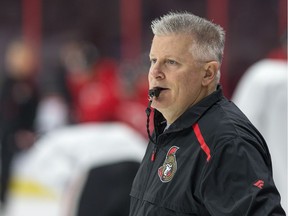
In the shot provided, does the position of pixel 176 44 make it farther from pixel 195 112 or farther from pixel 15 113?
pixel 15 113

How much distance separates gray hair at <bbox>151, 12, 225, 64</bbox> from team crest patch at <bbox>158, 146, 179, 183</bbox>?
0.26m

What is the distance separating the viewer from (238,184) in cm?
212

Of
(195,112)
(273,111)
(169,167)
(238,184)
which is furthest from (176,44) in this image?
(273,111)

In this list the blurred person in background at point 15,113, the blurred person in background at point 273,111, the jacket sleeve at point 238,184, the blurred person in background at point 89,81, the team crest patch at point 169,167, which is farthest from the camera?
the blurred person in background at point 15,113

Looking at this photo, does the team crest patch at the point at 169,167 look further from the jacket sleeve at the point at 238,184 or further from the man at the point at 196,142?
the jacket sleeve at the point at 238,184

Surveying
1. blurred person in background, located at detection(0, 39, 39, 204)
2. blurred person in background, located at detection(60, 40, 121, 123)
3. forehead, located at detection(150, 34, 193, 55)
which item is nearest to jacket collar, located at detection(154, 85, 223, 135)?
forehead, located at detection(150, 34, 193, 55)

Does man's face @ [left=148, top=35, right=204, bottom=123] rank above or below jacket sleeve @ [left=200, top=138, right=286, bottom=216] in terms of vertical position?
above

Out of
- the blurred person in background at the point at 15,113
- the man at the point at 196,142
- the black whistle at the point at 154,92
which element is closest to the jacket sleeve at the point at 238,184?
the man at the point at 196,142

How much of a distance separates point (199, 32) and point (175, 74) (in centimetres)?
13

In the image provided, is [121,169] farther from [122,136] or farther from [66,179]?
[66,179]

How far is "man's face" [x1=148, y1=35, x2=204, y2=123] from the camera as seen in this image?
7.57 feet

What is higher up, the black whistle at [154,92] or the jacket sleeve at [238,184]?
the black whistle at [154,92]

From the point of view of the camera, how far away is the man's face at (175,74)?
2307 millimetres

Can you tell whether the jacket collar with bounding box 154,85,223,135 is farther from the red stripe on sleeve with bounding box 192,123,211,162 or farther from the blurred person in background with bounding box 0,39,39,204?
Result: the blurred person in background with bounding box 0,39,39,204
